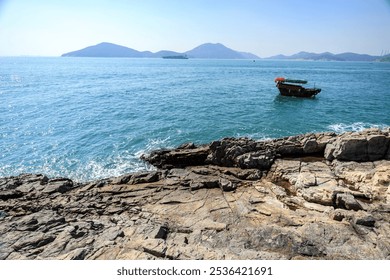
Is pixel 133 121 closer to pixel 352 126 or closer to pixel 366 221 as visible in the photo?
pixel 366 221

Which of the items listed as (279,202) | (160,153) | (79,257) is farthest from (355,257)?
(160,153)

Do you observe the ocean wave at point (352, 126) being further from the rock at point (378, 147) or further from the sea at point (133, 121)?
the rock at point (378, 147)

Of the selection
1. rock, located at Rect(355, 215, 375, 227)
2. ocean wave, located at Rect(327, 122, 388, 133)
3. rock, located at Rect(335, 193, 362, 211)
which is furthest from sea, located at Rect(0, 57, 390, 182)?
rock, located at Rect(355, 215, 375, 227)

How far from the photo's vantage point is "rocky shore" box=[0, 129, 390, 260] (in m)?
9.56

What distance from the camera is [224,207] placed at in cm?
1383

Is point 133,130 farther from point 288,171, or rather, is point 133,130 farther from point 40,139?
point 288,171

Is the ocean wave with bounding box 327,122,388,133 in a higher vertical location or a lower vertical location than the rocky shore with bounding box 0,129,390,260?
higher

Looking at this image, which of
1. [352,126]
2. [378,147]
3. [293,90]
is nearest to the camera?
[378,147]

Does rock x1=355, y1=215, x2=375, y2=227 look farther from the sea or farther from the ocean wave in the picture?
the ocean wave

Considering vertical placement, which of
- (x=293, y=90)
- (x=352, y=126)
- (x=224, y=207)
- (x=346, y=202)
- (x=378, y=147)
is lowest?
(x=224, y=207)

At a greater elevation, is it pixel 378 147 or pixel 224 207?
pixel 378 147

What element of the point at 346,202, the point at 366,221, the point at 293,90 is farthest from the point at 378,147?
the point at 293,90

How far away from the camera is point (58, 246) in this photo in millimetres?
9992
